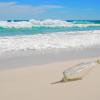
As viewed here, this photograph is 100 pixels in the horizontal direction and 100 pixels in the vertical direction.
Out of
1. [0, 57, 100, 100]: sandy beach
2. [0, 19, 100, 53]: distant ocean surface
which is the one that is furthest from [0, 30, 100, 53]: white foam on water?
[0, 57, 100, 100]: sandy beach

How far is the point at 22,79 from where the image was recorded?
18.2 feet

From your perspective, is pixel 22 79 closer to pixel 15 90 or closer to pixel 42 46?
pixel 15 90

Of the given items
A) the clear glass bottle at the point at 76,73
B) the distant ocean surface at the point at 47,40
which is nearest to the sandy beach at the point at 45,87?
the clear glass bottle at the point at 76,73

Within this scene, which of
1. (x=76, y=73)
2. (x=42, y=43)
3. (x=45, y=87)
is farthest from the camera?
(x=42, y=43)

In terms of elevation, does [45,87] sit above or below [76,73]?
below

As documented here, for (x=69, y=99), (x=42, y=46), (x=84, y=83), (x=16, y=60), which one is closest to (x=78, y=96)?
(x=69, y=99)

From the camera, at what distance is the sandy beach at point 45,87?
4301mm

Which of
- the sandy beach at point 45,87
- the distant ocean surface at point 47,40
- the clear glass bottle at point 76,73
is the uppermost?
the clear glass bottle at point 76,73

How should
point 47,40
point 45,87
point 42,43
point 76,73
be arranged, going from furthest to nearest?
point 47,40
point 42,43
point 76,73
point 45,87

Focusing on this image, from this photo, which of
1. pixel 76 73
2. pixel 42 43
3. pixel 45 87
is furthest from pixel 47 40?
pixel 45 87

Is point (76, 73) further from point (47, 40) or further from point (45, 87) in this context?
point (47, 40)

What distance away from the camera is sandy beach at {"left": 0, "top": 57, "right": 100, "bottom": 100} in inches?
169

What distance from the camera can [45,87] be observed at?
4801mm

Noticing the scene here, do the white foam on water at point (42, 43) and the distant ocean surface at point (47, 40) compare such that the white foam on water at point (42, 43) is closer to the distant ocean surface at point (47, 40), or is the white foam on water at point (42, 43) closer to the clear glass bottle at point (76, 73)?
the distant ocean surface at point (47, 40)
